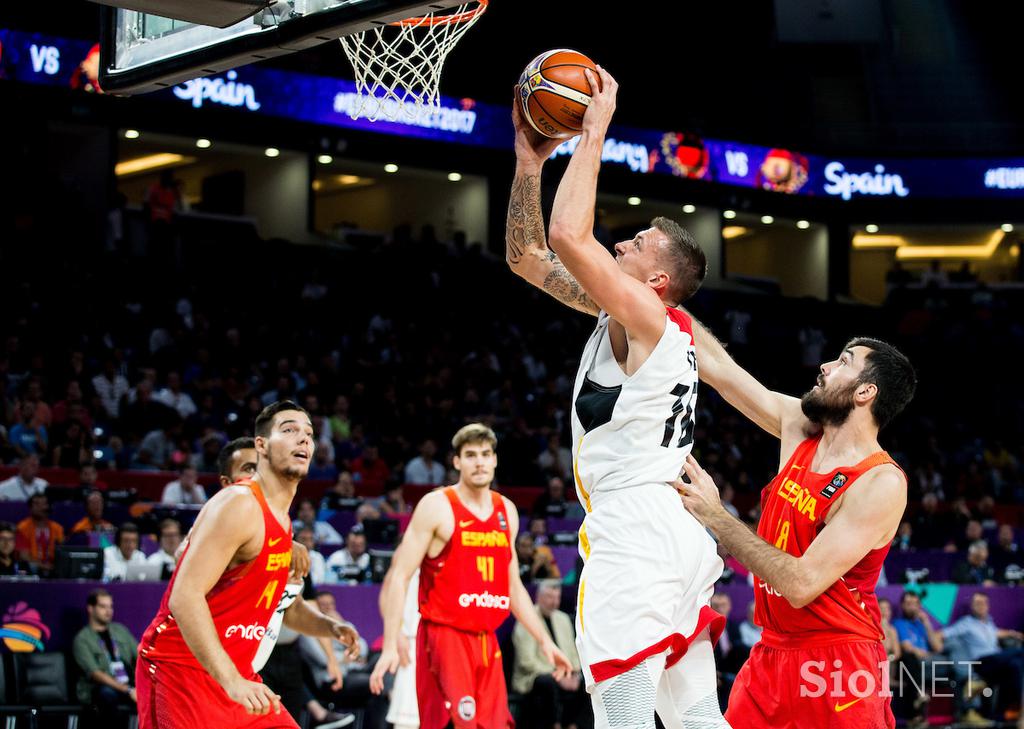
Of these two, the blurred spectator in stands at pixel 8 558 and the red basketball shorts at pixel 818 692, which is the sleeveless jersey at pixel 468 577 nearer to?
the red basketball shorts at pixel 818 692

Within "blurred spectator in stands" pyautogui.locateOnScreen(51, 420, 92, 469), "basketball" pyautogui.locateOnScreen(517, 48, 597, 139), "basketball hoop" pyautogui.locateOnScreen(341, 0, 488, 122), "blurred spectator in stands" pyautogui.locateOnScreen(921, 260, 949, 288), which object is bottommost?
"blurred spectator in stands" pyautogui.locateOnScreen(51, 420, 92, 469)

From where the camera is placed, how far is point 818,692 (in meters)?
4.30

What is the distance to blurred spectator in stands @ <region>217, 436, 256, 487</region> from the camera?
6375 mm

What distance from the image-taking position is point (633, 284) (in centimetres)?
409

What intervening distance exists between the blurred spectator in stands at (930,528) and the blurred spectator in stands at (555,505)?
15.9ft

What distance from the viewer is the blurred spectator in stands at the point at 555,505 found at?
1433 cm

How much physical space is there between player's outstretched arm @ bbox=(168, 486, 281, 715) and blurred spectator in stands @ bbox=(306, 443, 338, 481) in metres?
9.78

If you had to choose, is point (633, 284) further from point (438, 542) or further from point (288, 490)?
point (438, 542)

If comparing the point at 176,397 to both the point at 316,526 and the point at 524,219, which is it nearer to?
the point at 316,526

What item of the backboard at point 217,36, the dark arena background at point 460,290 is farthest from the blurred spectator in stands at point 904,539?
the backboard at point 217,36

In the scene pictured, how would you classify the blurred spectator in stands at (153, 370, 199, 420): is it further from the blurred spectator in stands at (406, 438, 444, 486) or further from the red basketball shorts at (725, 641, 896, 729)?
the red basketball shorts at (725, 641, 896, 729)

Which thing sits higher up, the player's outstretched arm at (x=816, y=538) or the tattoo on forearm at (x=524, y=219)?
the tattoo on forearm at (x=524, y=219)

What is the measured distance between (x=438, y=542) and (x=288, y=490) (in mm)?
2403

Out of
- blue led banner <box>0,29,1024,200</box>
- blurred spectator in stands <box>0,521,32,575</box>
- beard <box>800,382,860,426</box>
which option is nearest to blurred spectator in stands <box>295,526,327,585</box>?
blurred spectator in stands <box>0,521,32,575</box>
